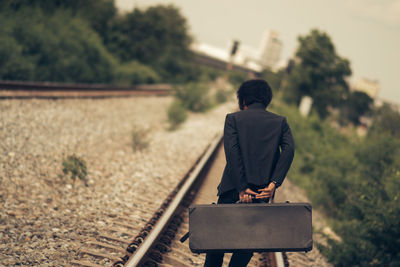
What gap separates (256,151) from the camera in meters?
2.41

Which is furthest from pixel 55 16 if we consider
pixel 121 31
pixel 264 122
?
pixel 264 122

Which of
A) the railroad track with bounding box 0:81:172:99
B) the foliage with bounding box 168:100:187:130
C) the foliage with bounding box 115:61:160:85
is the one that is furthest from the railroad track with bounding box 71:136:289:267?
the foliage with bounding box 115:61:160:85

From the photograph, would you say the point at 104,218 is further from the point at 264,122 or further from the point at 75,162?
the point at 264,122

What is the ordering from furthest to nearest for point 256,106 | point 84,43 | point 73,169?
1. point 84,43
2. point 73,169
3. point 256,106

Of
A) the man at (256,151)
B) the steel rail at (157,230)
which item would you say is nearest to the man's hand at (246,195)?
the man at (256,151)

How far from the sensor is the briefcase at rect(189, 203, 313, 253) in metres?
2.28

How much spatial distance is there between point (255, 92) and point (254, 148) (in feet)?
1.58

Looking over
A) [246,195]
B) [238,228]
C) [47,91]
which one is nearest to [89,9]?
[47,91]

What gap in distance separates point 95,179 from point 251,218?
15.1 ft

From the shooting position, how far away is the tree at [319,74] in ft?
120

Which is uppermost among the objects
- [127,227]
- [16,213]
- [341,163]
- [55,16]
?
[55,16]

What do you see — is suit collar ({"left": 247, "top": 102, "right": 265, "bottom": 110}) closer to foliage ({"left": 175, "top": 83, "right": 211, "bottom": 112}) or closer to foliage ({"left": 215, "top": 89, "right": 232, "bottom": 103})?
foliage ({"left": 175, "top": 83, "right": 211, "bottom": 112})

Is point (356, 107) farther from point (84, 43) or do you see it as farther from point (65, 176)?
point (65, 176)

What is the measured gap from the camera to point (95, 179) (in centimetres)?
614
